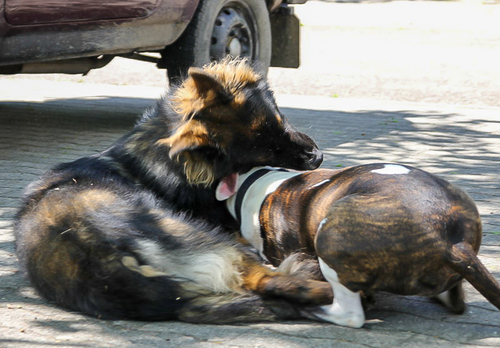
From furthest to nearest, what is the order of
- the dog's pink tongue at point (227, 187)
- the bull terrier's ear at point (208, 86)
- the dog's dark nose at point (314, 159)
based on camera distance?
1. the dog's dark nose at point (314, 159)
2. the dog's pink tongue at point (227, 187)
3. the bull terrier's ear at point (208, 86)

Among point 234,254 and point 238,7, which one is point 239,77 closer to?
point 234,254

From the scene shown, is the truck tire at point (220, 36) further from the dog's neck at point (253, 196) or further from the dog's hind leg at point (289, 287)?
the dog's hind leg at point (289, 287)

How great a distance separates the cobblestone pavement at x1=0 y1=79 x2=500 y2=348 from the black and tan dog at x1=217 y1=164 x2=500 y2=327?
0.17 m

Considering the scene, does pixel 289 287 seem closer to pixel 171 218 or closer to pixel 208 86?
pixel 171 218

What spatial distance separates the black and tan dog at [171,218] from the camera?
3307mm

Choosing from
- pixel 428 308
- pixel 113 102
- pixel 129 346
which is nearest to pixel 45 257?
pixel 129 346

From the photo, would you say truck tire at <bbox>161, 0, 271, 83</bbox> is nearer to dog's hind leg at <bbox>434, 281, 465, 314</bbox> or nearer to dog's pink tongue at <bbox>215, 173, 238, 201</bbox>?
dog's pink tongue at <bbox>215, 173, 238, 201</bbox>

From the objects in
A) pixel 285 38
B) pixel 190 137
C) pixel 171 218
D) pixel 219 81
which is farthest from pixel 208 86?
pixel 285 38

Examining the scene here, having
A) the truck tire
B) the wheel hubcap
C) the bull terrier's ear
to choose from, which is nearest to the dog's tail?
the bull terrier's ear

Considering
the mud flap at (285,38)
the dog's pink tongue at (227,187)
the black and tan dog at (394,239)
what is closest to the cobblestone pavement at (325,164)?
the black and tan dog at (394,239)

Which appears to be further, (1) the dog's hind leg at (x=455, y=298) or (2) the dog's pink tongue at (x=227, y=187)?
(2) the dog's pink tongue at (x=227, y=187)

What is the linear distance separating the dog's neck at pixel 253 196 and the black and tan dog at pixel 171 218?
2.6 inches

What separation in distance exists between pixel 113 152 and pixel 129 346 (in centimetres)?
142

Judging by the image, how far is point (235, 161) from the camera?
400cm
